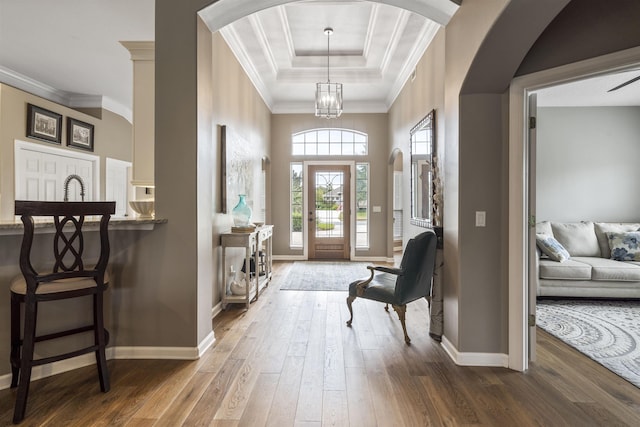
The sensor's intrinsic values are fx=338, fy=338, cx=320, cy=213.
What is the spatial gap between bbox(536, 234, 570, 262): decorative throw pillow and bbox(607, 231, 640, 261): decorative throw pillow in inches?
26.1

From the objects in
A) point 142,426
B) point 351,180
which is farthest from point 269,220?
point 142,426

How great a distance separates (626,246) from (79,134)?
828 cm

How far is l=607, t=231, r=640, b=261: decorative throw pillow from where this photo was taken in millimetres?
4152

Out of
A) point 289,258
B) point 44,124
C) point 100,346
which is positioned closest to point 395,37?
point 100,346

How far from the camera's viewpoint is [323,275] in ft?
18.0

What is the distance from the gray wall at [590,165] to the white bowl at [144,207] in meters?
5.09

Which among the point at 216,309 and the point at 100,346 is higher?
the point at 100,346

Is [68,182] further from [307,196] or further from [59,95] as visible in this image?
[307,196]

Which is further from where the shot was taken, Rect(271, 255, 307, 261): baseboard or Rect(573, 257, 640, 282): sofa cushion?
Rect(271, 255, 307, 261): baseboard

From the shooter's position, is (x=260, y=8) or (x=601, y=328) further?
(x=601, y=328)

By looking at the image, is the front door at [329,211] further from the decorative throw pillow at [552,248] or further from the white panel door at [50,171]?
the white panel door at [50,171]

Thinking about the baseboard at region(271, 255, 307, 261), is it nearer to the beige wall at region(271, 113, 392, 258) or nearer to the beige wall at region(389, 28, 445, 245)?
the beige wall at region(271, 113, 392, 258)

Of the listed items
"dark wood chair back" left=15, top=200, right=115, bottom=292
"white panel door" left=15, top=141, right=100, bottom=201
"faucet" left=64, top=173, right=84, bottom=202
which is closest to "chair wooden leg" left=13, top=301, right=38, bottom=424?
"dark wood chair back" left=15, top=200, right=115, bottom=292

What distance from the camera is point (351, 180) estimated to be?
272 inches
